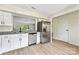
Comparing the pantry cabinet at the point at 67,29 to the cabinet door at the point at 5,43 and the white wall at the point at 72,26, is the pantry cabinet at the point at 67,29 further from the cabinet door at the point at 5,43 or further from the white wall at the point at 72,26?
the cabinet door at the point at 5,43

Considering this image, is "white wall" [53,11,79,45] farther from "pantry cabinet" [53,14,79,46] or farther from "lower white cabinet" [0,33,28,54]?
"lower white cabinet" [0,33,28,54]

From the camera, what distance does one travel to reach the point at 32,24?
209 inches

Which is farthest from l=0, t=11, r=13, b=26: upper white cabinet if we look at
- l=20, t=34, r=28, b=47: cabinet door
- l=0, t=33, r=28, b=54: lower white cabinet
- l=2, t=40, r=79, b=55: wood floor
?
l=2, t=40, r=79, b=55: wood floor

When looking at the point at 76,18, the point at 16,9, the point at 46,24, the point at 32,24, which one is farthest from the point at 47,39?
the point at 16,9

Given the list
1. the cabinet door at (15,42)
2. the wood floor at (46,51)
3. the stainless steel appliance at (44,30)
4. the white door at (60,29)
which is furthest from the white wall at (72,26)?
the cabinet door at (15,42)

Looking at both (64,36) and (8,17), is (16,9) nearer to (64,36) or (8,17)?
(8,17)

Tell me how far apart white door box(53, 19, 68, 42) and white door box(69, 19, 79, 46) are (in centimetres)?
46

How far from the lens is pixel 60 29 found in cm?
632

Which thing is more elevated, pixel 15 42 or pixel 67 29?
pixel 67 29

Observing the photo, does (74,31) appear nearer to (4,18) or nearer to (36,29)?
(36,29)

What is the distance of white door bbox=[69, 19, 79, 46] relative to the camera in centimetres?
448

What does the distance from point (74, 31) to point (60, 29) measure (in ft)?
5.42

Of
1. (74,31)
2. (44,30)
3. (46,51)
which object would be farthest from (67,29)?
(46,51)

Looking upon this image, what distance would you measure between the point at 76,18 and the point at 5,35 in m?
3.98
